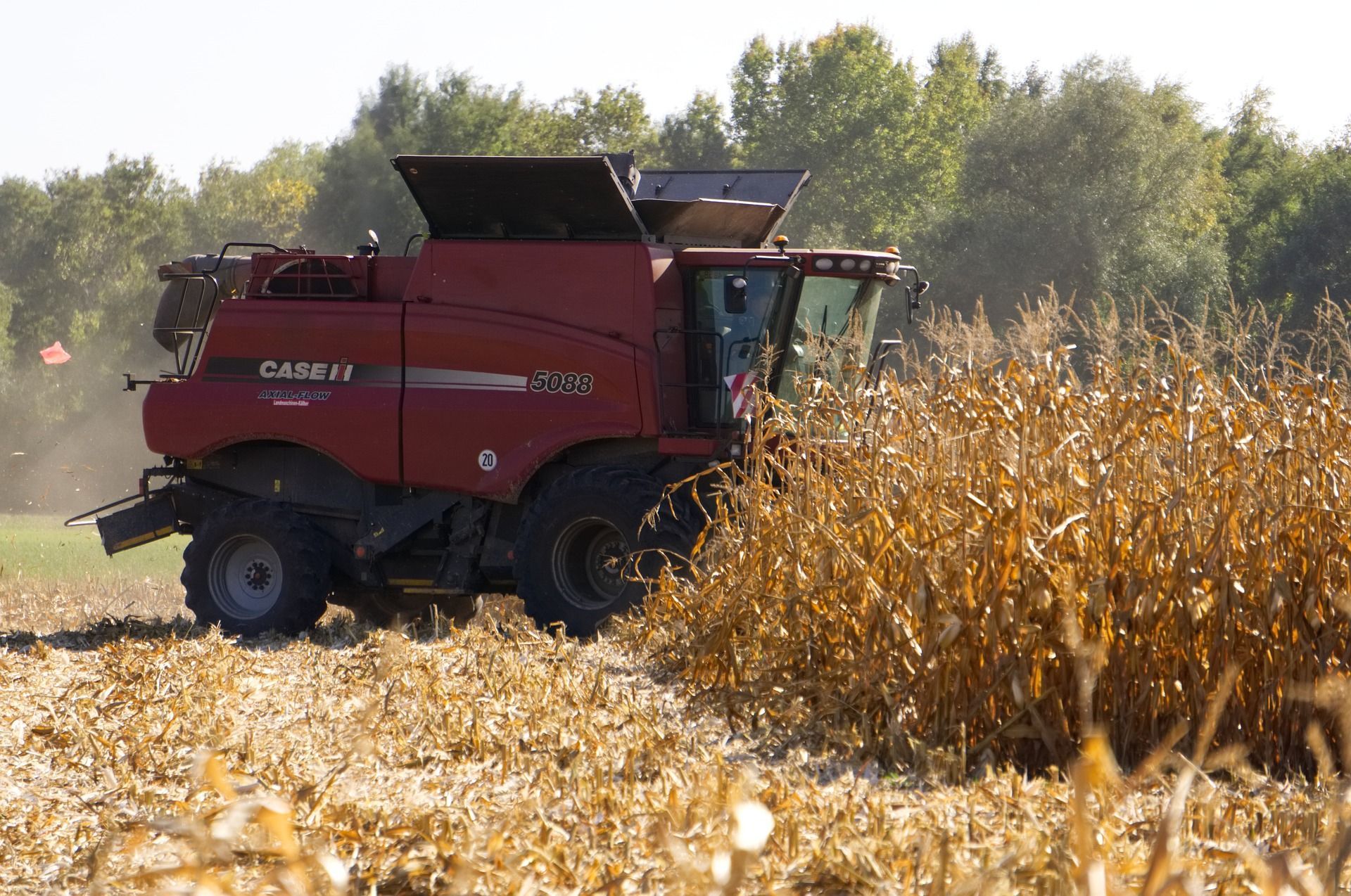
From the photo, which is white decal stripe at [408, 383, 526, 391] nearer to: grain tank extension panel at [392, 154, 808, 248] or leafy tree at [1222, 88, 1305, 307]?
grain tank extension panel at [392, 154, 808, 248]

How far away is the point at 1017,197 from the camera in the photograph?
31.4m

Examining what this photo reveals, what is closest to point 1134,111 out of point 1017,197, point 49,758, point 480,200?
point 1017,197

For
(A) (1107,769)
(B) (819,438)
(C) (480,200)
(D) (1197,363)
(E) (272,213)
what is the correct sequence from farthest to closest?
(E) (272,213), (C) (480,200), (B) (819,438), (D) (1197,363), (A) (1107,769)

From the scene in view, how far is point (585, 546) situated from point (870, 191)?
35251 millimetres

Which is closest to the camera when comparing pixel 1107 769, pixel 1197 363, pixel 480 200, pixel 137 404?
pixel 1107 769

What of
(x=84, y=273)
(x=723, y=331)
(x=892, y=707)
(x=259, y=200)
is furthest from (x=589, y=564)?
(x=259, y=200)

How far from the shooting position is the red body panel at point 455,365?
28.6 ft

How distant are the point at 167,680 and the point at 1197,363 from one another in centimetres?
418

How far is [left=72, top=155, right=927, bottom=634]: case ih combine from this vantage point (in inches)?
340

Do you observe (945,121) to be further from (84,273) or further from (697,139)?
(84,273)

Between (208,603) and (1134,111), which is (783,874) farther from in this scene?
(1134,111)

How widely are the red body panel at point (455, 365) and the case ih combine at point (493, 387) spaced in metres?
0.02

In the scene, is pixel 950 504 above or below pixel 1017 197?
below

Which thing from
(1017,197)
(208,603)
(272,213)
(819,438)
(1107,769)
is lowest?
(208,603)
